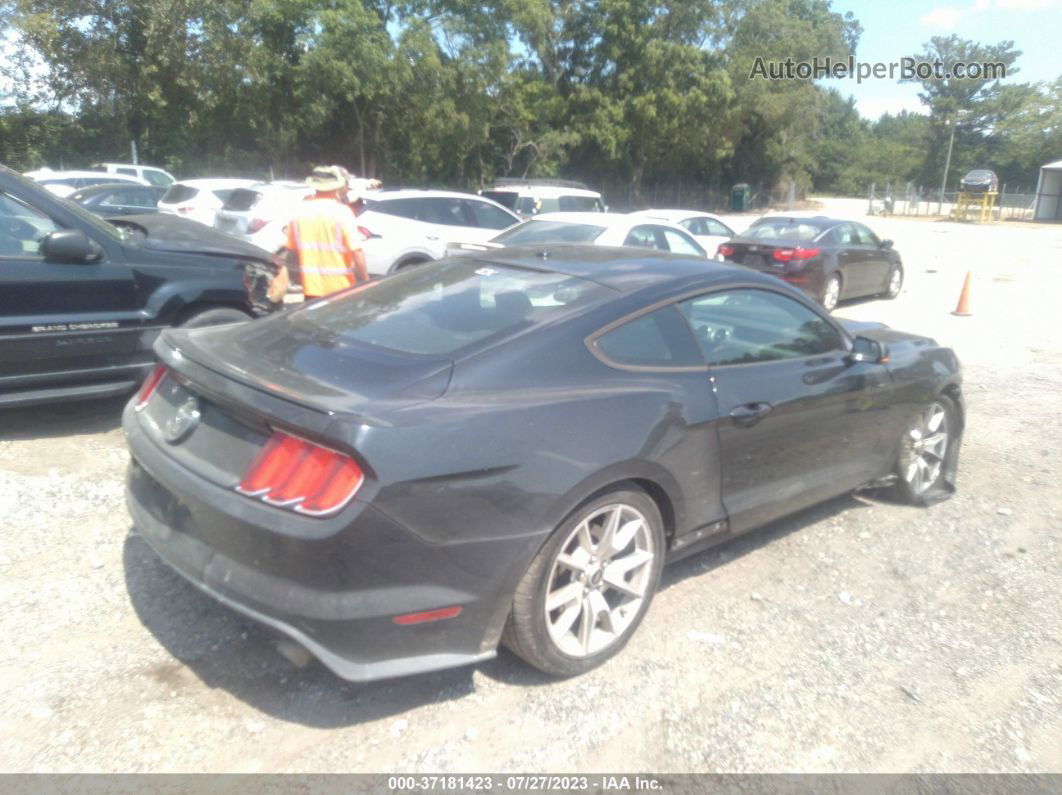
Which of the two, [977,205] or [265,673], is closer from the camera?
[265,673]

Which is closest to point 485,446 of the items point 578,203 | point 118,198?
point 118,198

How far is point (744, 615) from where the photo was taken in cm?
405

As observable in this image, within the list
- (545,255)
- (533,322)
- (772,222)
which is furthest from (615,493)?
(772,222)

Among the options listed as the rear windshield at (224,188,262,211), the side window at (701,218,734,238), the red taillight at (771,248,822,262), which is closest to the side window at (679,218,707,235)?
the side window at (701,218,734,238)

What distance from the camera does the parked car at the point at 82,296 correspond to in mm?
5375

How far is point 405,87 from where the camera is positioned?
95.5 feet

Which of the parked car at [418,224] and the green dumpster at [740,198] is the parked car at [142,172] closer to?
the parked car at [418,224]

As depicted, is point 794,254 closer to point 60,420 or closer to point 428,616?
point 60,420

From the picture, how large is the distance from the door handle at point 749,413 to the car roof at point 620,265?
2.01ft

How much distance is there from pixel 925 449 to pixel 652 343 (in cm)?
250

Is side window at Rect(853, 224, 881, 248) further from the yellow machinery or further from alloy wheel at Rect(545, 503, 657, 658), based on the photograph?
the yellow machinery

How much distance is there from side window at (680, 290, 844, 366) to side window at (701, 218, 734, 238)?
438 inches

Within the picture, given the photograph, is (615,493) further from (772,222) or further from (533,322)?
(772,222)

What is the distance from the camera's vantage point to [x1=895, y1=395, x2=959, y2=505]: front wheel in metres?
5.18
